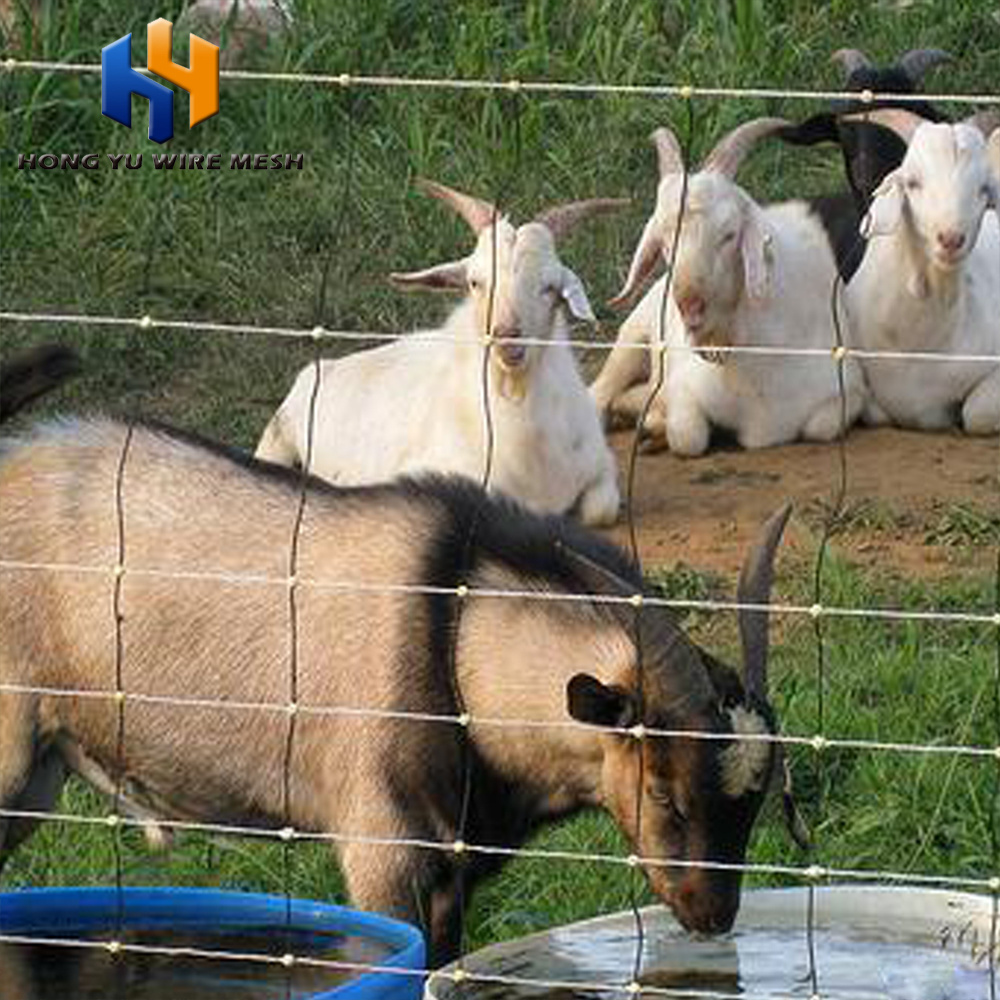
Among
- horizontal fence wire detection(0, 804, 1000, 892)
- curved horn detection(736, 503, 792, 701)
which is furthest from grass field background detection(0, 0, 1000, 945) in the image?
curved horn detection(736, 503, 792, 701)

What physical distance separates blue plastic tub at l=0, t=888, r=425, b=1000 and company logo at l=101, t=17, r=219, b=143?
18.9ft

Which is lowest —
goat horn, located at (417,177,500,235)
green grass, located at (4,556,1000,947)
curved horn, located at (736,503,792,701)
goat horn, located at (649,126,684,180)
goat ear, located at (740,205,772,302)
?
green grass, located at (4,556,1000,947)

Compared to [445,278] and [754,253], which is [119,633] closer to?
[445,278]

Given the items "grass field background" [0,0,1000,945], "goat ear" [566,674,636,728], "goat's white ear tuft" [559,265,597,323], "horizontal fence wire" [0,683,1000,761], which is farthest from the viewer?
"grass field background" [0,0,1000,945]

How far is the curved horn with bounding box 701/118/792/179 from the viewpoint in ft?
34.2

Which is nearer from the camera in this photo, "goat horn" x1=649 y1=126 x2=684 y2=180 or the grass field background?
"goat horn" x1=649 y1=126 x2=684 y2=180

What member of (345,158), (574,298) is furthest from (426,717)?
(345,158)

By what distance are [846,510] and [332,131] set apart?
10.3 ft

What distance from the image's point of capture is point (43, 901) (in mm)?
5129

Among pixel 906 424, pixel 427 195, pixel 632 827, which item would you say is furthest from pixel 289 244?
pixel 632 827

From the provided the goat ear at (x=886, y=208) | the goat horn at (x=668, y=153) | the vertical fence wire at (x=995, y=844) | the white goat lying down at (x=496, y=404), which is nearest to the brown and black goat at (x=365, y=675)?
the vertical fence wire at (x=995, y=844)

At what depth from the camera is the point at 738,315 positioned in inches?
417

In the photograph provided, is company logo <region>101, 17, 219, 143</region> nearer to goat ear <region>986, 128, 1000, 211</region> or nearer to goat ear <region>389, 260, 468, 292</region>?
goat ear <region>389, 260, 468, 292</region>

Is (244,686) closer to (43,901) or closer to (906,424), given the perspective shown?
(43,901)
